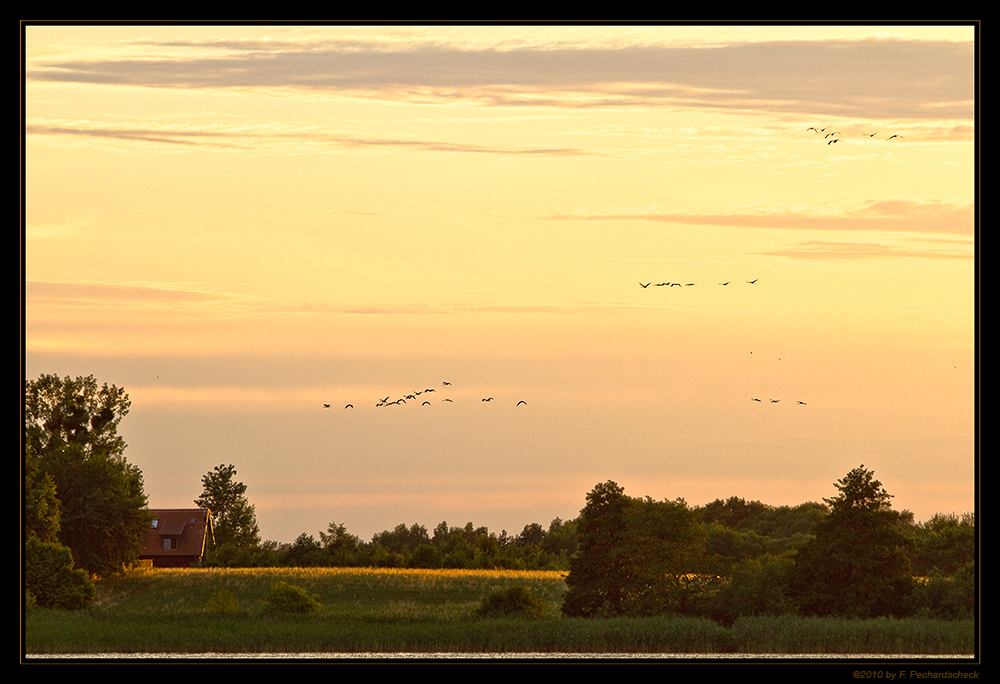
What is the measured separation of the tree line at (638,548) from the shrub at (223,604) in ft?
18.3

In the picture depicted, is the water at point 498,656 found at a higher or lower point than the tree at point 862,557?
lower

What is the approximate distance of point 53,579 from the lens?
172 ft

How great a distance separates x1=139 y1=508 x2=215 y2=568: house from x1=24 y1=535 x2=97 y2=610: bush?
87.3 feet

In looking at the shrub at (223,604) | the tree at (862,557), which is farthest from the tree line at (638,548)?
the shrub at (223,604)

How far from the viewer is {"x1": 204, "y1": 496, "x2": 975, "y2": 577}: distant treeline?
5109 centimetres

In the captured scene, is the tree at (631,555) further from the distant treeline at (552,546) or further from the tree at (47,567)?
the tree at (47,567)

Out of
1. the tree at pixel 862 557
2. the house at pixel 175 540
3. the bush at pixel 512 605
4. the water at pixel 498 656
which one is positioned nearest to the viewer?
the water at pixel 498 656

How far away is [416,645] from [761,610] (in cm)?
1270

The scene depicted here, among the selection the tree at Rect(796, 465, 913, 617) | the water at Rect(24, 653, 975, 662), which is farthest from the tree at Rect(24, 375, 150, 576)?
the tree at Rect(796, 465, 913, 617)

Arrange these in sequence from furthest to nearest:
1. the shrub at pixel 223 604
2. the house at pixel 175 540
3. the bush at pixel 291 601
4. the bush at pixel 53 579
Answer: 1. the house at pixel 175 540
2. the bush at pixel 53 579
3. the shrub at pixel 223 604
4. the bush at pixel 291 601

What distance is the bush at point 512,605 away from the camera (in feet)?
147

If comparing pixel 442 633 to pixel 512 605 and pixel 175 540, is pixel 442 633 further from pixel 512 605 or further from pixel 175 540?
pixel 175 540

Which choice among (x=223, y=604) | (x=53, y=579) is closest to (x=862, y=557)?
(x=223, y=604)
